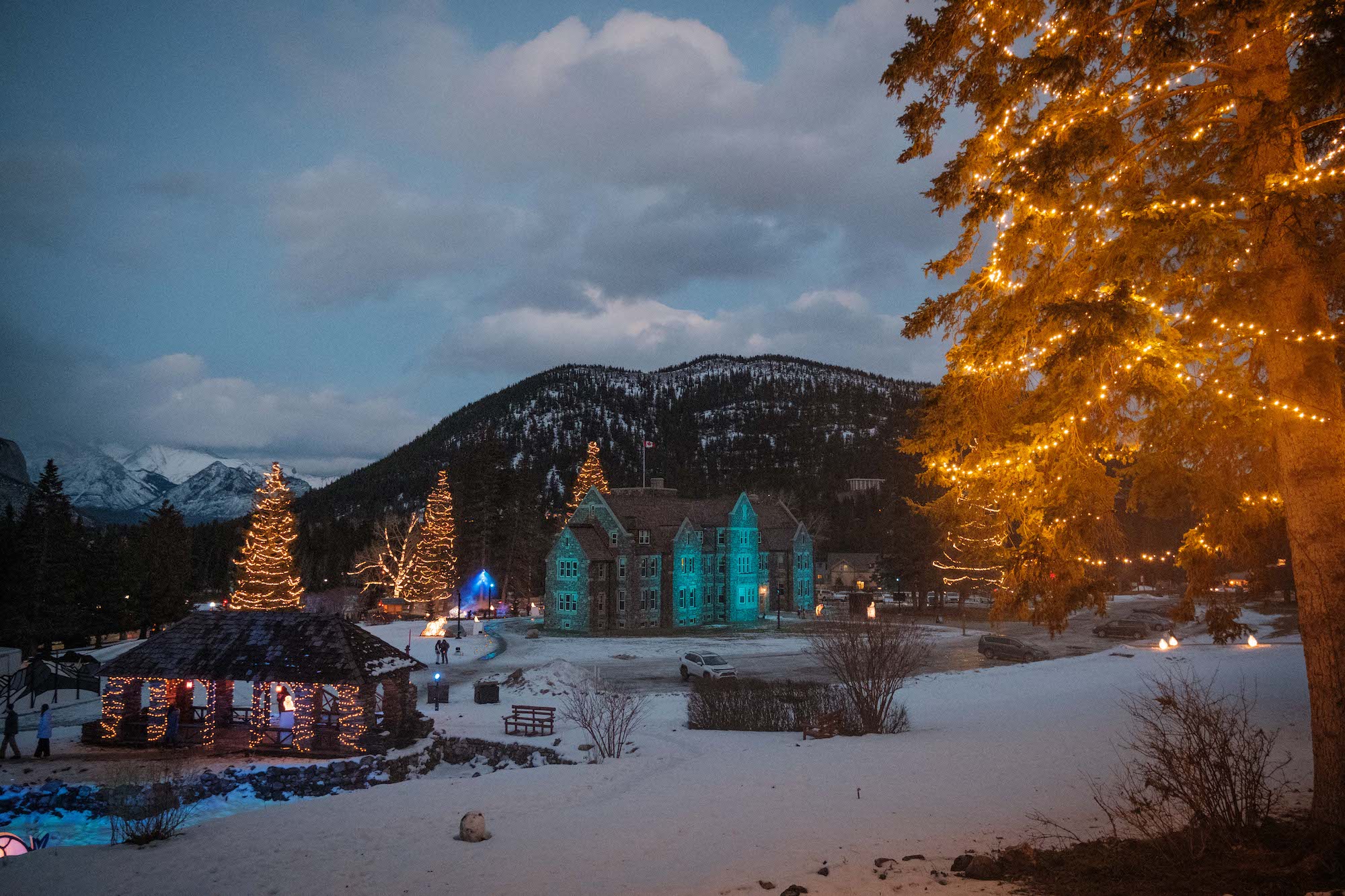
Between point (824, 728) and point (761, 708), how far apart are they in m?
2.47

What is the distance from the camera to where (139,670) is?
23.0 meters

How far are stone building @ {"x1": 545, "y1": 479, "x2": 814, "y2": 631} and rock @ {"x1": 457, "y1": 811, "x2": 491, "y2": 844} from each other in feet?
137

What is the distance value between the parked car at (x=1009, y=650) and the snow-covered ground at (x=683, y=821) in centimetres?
1763

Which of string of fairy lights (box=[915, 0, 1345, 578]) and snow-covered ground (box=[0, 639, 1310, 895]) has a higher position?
string of fairy lights (box=[915, 0, 1345, 578])

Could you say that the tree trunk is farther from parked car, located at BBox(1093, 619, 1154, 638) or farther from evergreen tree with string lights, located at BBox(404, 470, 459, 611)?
evergreen tree with string lights, located at BBox(404, 470, 459, 611)

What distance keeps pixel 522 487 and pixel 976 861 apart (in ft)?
228

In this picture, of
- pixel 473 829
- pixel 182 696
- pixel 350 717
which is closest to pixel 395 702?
pixel 350 717

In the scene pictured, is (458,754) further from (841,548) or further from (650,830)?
(841,548)

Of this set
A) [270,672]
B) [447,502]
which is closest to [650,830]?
[270,672]

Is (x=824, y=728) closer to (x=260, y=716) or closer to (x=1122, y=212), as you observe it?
(x=1122, y=212)

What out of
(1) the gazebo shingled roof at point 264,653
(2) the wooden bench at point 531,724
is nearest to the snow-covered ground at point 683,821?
(2) the wooden bench at point 531,724

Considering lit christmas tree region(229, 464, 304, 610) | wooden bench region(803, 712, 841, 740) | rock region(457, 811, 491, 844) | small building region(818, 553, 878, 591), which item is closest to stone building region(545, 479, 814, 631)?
lit christmas tree region(229, 464, 304, 610)

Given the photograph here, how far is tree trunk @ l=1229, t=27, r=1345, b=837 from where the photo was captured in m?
7.59

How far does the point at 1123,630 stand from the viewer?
4647 cm
